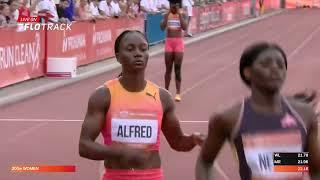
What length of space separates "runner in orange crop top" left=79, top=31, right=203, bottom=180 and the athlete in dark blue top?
1.18 m

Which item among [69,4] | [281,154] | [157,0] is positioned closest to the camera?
[281,154]

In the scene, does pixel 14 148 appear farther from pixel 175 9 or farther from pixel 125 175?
pixel 125 175

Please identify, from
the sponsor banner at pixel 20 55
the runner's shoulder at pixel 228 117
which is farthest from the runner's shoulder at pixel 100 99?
the sponsor banner at pixel 20 55

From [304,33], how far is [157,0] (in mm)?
10152

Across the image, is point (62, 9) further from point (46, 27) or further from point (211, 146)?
point (211, 146)

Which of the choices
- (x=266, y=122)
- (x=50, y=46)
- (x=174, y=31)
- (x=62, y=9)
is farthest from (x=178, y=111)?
(x=266, y=122)

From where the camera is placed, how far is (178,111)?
1466 centimetres

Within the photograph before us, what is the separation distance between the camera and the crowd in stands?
19.0 metres

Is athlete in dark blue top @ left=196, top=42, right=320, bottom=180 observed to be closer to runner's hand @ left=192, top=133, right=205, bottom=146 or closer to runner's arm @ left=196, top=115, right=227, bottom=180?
runner's arm @ left=196, top=115, right=227, bottom=180

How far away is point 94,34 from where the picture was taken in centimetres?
2366

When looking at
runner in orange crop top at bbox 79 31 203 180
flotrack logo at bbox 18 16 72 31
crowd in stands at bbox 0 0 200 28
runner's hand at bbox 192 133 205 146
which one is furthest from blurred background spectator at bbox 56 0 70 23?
runner's hand at bbox 192 133 205 146

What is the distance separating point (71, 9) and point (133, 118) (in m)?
18.2

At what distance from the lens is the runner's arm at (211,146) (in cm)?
360

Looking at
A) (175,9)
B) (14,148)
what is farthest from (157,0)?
(14,148)
